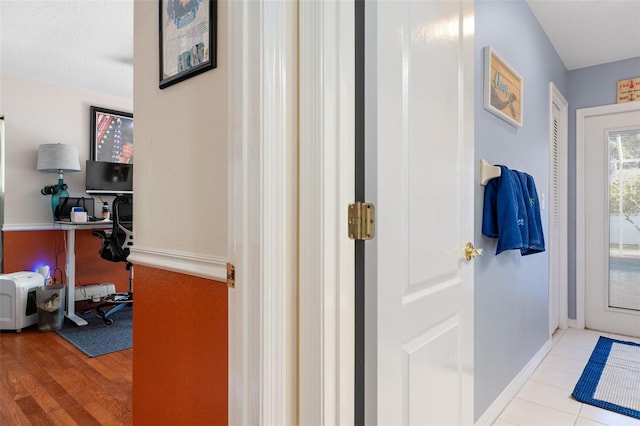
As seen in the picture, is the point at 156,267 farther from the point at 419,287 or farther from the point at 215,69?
the point at 419,287

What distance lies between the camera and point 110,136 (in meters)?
4.34

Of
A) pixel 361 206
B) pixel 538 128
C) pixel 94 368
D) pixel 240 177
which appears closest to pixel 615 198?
pixel 538 128

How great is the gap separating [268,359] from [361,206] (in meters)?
0.37

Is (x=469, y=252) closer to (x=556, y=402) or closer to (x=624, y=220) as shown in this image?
(x=556, y=402)

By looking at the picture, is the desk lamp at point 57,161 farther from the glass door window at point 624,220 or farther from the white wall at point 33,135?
the glass door window at point 624,220

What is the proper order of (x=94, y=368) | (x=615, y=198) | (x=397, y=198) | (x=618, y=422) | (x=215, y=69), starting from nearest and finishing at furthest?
(x=397, y=198), (x=215, y=69), (x=618, y=422), (x=94, y=368), (x=615, y=198)

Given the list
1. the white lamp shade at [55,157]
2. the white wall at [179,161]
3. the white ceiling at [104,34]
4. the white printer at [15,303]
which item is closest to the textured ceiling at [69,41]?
the white ceiling at [104,34]

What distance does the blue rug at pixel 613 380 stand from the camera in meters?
2.06

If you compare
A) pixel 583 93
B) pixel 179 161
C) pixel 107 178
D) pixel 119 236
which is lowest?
pixel 119 236

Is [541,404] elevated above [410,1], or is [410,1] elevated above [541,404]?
[410,1]

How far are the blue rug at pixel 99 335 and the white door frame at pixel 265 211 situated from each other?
98.1 inches

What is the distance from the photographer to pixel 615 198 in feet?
10.8

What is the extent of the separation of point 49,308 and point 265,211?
3.40 meters

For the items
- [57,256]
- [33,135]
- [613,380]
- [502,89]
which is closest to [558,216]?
[613,380]
